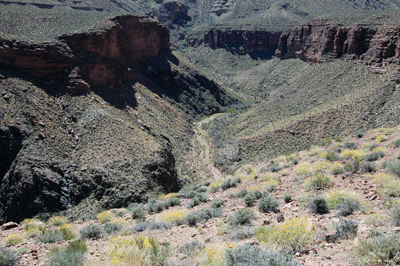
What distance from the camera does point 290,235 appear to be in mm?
6949

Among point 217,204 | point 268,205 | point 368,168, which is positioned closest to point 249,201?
point 268,205

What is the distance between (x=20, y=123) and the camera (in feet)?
71.4

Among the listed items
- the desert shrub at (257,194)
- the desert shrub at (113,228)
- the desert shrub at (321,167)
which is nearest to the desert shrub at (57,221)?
the desert shrub at (113,228)

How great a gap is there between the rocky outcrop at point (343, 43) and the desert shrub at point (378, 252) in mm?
34383

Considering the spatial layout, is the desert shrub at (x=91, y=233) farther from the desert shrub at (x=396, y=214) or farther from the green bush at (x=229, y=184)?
the desert shrub at (x=396, y=214)

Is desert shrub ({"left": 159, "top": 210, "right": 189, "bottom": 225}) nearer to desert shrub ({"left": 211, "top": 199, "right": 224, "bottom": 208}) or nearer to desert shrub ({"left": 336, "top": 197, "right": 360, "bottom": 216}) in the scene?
desert shrub ({"left": 211, "top": 199, "right": 224, "bottom": 208})

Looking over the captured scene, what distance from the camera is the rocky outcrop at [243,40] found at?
299 feet

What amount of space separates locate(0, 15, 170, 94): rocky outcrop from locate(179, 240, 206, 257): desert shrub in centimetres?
2463

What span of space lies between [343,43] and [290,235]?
45.1 m

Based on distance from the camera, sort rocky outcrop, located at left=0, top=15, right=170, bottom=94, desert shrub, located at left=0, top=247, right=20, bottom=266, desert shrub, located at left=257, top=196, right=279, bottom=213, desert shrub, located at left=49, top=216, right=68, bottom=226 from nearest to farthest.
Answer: desert shrub, located at left=0, top=247, right=20, bottom=266 < desert shrub, located at left=257, top=196, right=279, bottom=213 < desert shrub, located at left=49, top=216, right=68, bottom=226 < rocky outcrop, located at left=0, top=15, right=170, bottom=94

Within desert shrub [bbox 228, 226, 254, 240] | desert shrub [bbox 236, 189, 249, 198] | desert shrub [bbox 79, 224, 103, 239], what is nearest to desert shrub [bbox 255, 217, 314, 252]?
desert shrub [bbox 228, 226, 254, 240]

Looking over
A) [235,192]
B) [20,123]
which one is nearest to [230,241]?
[235,192]

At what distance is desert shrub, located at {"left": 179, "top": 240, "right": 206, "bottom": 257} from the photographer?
735 centimetres

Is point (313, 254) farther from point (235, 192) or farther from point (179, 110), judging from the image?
point (179, 110)
